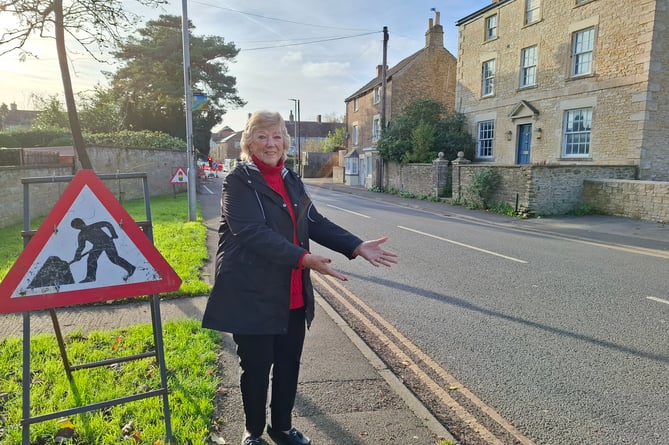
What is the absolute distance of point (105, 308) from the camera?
5.07 meters

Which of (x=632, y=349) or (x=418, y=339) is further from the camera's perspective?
(x=418, y=339)

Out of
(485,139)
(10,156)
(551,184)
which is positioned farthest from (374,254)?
(485,139)

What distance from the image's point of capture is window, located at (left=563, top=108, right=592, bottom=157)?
57.7 ft

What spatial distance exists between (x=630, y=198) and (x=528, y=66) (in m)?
9.55

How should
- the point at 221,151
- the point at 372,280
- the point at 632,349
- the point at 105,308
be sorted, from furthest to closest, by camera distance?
1. the point at 221,151
2. the point at 372,280
3. the point at 105,308
4. the point at 632,349

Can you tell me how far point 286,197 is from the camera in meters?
2.58

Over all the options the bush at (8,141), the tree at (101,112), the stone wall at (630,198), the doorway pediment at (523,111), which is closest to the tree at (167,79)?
the tree at (101,112)

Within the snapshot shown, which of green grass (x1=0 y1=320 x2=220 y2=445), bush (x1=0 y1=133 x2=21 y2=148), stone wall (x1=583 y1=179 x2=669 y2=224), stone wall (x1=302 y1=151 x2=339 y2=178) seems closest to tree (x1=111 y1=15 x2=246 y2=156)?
bush (x1=0 y1=133 x2=21 y2=148)

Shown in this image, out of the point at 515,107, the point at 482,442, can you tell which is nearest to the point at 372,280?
the point at 482,442

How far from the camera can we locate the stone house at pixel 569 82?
15328mm

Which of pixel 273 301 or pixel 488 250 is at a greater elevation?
pixel 273 301

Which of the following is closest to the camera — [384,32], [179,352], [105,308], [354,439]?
[354,439]

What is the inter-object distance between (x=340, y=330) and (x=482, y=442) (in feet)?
6.73

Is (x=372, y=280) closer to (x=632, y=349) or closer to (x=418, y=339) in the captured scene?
(x=418, y=339)
